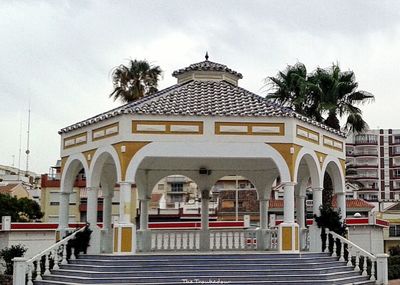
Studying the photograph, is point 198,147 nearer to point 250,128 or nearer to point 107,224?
point 250,128

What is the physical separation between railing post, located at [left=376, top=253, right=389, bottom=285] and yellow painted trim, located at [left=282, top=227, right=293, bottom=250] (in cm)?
313

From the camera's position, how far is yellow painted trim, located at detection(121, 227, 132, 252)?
21281 mm

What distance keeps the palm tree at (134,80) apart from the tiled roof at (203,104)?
556 inches

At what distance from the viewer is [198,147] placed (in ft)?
72.9

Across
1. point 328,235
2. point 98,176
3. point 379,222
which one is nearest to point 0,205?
point 379,222

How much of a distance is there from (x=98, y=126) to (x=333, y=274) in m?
9.15

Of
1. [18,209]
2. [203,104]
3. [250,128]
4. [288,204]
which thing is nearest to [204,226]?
[288,204]

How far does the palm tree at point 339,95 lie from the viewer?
104 feet

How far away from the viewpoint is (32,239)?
44.3m

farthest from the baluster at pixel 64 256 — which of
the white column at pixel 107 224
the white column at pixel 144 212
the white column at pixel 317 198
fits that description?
the white column at pixel 317 198

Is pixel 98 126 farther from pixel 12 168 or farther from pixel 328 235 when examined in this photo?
pixel 12 168

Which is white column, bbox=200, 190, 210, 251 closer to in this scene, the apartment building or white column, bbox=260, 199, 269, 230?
white column, bbox=260, 199, 269, 230

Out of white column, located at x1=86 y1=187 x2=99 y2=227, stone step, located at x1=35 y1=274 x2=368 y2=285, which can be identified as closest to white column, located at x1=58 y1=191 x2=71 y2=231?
white column, located at x1=86 y1=187 x2=99 y2=227

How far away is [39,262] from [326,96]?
52.3 feet
